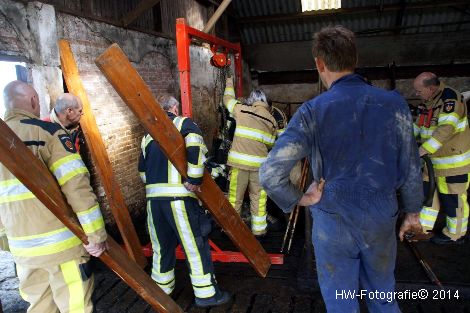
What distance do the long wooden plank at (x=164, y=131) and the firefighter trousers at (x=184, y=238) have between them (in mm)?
197

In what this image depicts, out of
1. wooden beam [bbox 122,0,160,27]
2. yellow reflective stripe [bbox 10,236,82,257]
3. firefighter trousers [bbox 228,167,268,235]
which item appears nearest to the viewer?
yellow reflective stripe [bbox 10,236,82,257]


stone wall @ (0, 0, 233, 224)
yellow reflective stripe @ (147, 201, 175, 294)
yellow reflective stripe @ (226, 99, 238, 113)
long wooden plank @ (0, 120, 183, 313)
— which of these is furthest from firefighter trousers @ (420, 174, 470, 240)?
stone wall @ (0, 0, 233, 224)

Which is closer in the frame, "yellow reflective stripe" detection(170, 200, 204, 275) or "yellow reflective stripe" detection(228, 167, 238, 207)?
"yellow reflective stripe" detection(170, 200, 204, 275)

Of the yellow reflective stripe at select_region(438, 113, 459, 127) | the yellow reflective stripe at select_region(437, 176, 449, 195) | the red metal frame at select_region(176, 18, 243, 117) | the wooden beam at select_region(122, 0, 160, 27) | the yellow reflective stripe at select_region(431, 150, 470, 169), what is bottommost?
the yellow reflective stripe at select_region(437, 176, 449, 195)

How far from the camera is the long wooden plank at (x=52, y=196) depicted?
193 cm

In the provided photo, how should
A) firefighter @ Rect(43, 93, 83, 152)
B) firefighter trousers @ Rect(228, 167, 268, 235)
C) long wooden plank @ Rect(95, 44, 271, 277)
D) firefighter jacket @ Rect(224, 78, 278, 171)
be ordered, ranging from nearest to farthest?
long wooden plank @ Rect(95, 44, 271, 277)
firefighter @ Rect(43, 93, 83, 152)
firefighter jacket @ Rect(224, 78, 278, 171)
firefighter trousers @ Rect(228, 167, 268, 235)

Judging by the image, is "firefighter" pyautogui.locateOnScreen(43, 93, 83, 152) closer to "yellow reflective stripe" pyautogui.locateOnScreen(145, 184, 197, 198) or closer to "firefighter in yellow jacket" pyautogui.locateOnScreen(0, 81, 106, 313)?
"firefighter in yellow jacket" pyautogui.locateOnScreen(0, 81, 106, 313)

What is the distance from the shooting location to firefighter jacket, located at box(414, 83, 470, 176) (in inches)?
154

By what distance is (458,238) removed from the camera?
4.23 m

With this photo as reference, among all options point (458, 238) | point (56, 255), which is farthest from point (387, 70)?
point (56, 255)

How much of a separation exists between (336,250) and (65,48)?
373cm

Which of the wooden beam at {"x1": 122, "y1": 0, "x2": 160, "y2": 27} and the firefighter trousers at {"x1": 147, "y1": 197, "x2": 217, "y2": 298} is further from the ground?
the wooden beam at {"x1": 122, "y1": 0, "x2": 160, "y2": 27}

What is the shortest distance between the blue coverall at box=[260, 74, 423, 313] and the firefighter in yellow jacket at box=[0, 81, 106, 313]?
125 cm

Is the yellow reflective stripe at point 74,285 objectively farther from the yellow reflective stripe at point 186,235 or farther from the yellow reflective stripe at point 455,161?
the yellow reflective stripe at point 455,161
